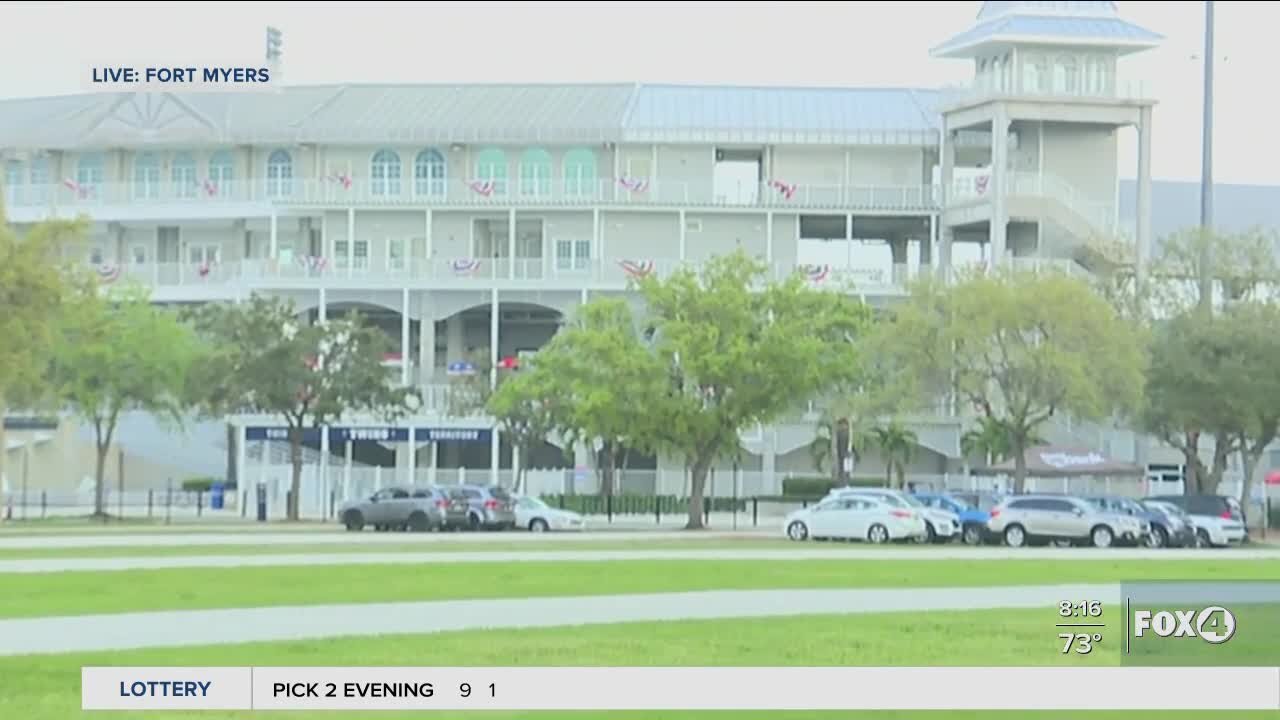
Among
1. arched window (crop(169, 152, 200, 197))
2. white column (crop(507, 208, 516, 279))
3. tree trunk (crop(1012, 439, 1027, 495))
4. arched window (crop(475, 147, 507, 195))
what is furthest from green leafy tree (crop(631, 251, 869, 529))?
arched window (crop(169, 152, 200, 197))

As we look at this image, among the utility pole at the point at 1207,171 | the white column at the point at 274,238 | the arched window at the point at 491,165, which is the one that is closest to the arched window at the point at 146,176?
the white column at the point at 274,238

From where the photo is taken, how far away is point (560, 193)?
87.6 meters

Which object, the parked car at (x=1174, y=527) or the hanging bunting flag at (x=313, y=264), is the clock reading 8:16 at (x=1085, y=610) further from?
the hanging bunting flag at (x=313, y=264)

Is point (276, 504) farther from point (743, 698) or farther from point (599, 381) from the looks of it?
point (743, 698)

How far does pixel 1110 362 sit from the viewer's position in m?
61.4

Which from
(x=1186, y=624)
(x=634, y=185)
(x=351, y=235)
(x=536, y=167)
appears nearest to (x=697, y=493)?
(x=634, y=185)

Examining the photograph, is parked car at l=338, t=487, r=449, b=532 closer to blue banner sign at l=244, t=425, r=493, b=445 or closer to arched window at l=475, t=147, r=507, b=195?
blue banner sign at l=244, t=425, r=493, b=445

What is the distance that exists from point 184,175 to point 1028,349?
1709 inches

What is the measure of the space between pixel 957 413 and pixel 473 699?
6720 centimetres

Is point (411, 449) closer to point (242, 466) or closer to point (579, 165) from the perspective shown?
point (242, 466)

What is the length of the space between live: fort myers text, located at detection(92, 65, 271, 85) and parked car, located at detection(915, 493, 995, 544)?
1324 inches

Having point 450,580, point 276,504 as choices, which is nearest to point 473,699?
point 450,580

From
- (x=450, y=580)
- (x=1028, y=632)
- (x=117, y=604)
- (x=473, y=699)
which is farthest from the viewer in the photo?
(x=450, y=580)

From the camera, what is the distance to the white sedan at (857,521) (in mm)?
53656
